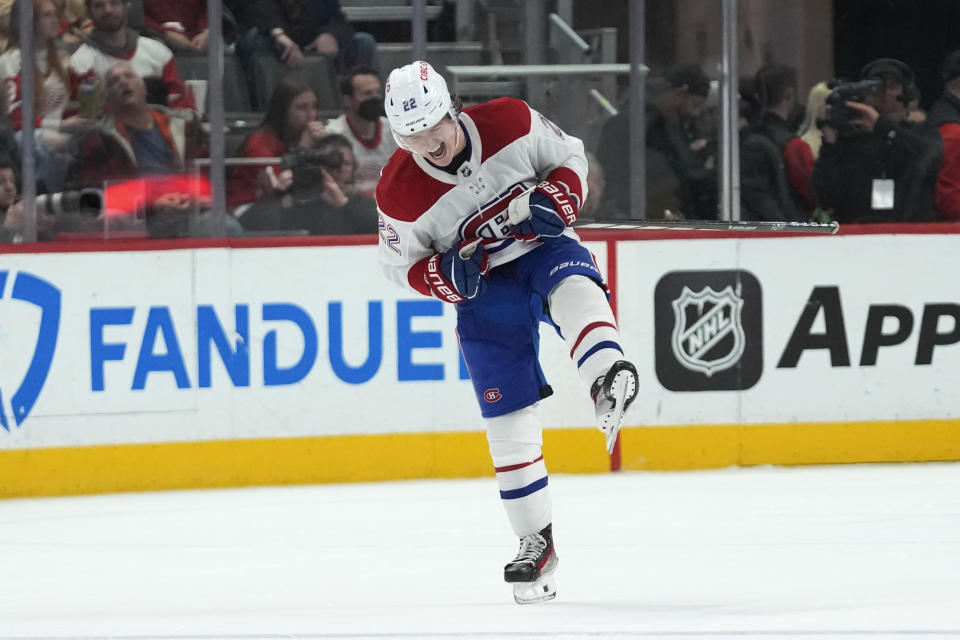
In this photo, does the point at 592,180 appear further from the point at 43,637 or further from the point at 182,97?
the point at 43,637

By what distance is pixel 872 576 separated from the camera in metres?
3.76

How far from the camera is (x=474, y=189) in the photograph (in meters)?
3.50

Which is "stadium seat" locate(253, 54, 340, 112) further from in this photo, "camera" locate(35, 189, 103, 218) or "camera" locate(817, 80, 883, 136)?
"camera" locate(817, 80, 883, 136)

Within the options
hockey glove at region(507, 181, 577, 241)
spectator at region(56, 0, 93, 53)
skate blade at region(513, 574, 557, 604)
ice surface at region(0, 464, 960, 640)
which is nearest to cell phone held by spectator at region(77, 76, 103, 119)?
spectator at region(56, 0, 93, 53)

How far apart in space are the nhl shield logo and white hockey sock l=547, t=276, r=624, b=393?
2229 mm

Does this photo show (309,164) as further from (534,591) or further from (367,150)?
(534,591)

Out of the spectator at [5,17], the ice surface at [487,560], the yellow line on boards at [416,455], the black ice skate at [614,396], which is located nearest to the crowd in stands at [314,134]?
the spectator at [5,17]

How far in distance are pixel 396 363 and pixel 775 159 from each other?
1751 mm

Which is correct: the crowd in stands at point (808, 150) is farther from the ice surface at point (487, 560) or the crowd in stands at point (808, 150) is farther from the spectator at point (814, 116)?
the ice surface at point (487, 560)

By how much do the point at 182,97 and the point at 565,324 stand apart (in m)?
2.66

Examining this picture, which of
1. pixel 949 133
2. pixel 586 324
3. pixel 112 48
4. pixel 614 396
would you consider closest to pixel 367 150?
pixel 112 48

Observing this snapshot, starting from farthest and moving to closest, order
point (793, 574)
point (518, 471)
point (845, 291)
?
point (845, 291)
point (793, 574)
point (518, 471)

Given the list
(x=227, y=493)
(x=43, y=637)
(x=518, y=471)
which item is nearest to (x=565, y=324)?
(x=518, y=471)

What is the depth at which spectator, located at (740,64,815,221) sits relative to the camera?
585 cm
